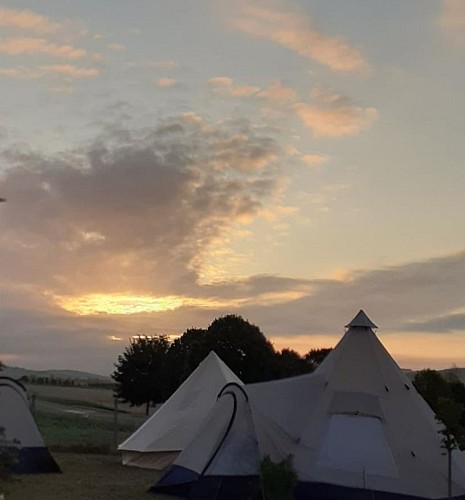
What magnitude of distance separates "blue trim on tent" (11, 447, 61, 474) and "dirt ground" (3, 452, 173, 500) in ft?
0.81

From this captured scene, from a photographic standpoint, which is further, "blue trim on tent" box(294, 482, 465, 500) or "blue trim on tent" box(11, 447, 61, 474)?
"blue trim on tent" box(11, 447, 61, 474)

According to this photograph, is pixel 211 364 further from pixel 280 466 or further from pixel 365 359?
pixel 280 466

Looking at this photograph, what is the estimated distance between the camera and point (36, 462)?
68.3 ft

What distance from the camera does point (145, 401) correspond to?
128 feet

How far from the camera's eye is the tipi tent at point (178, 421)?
73.0 ft

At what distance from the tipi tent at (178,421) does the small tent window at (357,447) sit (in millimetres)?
5614

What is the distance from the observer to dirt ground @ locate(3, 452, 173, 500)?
17.4 meters

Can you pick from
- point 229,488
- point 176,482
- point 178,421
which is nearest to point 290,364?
point 178,421

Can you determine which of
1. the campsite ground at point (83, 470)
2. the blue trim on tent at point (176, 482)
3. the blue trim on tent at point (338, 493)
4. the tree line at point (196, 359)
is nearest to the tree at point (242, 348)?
the tree line at point (196, 359)

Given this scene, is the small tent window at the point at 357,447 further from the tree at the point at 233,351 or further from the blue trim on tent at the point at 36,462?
the tree at the point at 233,351

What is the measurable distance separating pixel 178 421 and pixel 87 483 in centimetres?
385

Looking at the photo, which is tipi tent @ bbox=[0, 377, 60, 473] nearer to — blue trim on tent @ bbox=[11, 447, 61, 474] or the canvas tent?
blue trim on tent @ bbox=[11, 447, 61, 474]

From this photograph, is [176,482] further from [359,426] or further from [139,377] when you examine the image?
[139,377]

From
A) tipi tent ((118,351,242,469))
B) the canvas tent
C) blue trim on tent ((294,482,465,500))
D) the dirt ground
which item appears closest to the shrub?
the canvas tent
